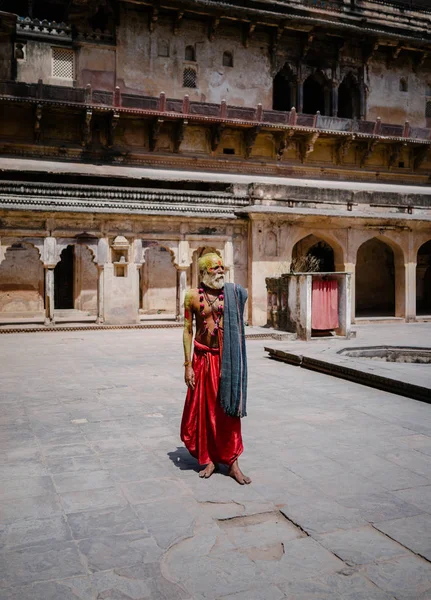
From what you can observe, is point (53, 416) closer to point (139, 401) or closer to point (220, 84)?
point (139, 401)

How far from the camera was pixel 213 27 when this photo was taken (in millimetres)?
19906

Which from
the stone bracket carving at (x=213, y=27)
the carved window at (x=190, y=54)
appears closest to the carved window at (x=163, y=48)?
the carved window at (x=190, y=54)

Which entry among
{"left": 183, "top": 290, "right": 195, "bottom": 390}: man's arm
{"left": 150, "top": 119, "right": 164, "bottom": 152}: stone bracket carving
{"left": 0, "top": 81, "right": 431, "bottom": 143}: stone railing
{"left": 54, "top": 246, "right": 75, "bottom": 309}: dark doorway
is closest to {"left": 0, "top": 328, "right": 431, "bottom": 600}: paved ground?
{"left": 183, "top": 290, "right": 195, "bottom": 390}: man's arm

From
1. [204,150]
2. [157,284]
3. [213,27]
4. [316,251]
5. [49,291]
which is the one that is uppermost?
[213,27]

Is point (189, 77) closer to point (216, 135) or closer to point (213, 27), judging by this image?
point (213, 27)

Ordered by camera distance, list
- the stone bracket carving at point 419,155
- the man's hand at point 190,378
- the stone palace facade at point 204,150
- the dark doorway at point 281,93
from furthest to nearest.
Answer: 1. the dark doorway at point 281,93
2. the stone bracket carving at point 419,155
3. the stone palace facade at point 204,150
4. the man's hand at point 190,378

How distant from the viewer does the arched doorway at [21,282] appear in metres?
17.5

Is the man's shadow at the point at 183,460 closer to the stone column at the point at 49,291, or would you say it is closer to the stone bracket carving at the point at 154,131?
the stone column at the point at 49,291

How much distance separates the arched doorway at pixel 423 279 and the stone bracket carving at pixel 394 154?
435 cm

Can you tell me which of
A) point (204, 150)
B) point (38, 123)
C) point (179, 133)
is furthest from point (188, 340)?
point (204, 150)

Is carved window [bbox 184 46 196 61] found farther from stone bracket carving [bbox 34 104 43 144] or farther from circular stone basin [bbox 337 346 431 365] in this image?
circular stone basin [bbox 337 346 431 365]

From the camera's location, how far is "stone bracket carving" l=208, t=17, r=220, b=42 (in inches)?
774

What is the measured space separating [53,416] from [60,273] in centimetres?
1414

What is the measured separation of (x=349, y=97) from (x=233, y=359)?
868 inches
